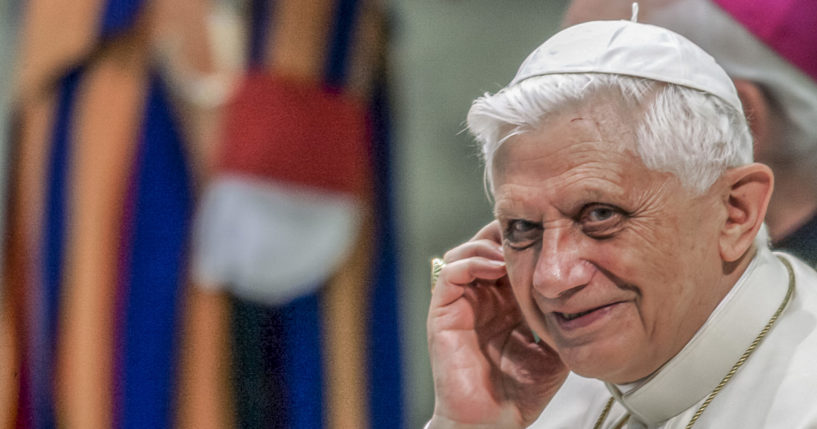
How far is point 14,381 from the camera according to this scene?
2.24 m

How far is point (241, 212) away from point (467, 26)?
67 centimetres

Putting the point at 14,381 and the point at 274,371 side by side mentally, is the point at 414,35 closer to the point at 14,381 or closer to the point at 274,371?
the point at 274,371

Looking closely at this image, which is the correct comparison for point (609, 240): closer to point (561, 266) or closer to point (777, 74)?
point (561, 266)

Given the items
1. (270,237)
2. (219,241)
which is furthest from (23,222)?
(270,237)

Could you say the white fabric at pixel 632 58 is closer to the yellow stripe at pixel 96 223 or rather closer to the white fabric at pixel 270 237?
the white fabric at pixel 270 237

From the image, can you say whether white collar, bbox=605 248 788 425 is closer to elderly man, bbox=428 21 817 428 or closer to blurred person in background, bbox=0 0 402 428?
elderly man, bbox=428 21 817 428

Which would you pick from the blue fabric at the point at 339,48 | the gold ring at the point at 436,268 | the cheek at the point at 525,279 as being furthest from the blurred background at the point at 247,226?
the cheek at the point at 525,279

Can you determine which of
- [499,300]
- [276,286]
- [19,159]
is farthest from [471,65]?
[19,159]

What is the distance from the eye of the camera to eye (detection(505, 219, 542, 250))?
1570mm

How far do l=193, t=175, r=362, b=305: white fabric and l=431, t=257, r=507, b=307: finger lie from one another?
14.3 inches

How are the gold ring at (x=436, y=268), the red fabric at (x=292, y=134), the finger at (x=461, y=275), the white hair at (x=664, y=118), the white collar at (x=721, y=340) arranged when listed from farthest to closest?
1. the red fabric at (x=292, y=134)
2. the gold ring at (x=436, y=268)
3. the finger at (x=461, y=275)
4. the white collar at (x=721, y=340)
5. the white hair at (x=664, y=118)

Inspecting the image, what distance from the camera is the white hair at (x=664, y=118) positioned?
1434 millimetres

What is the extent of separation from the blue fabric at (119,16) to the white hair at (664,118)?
1.13 m

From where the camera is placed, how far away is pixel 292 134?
2.18 m
